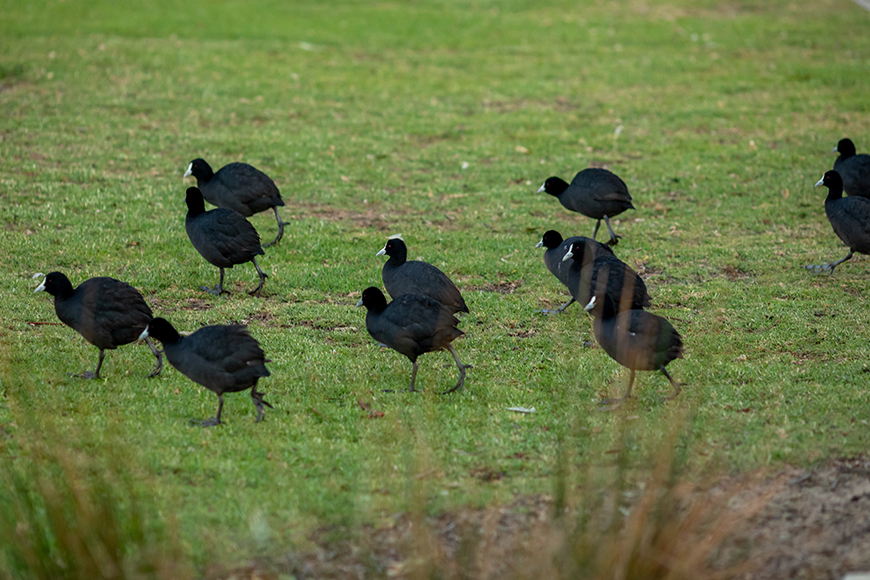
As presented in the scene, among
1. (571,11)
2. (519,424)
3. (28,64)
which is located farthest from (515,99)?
(519,424)

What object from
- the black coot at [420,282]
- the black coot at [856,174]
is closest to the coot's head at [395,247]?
the black coot at [420,282]

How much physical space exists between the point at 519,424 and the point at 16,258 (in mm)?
7362

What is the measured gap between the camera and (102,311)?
25.9 ft

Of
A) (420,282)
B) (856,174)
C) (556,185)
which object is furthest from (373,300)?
(856,174)

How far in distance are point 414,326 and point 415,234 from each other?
510 cm

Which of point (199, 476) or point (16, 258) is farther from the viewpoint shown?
point (16, 258)

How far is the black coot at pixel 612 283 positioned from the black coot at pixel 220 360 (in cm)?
353

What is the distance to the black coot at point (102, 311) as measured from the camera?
788 centimetres

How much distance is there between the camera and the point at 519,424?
24.6ft

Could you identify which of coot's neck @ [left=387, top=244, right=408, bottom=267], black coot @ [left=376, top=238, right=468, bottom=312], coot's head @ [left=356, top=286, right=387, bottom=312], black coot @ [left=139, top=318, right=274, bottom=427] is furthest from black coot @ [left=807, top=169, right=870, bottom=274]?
black coot @ [left=139, top=318, right=274, bottom=427]

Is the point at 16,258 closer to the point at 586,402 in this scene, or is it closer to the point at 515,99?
the point at 586,402

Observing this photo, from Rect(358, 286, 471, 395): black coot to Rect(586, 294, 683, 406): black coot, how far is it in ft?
4.73

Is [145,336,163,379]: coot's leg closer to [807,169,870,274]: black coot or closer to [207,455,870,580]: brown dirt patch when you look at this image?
[207,455,870,580]: brown dirt patch

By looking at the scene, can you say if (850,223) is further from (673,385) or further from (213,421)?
(213,421)
